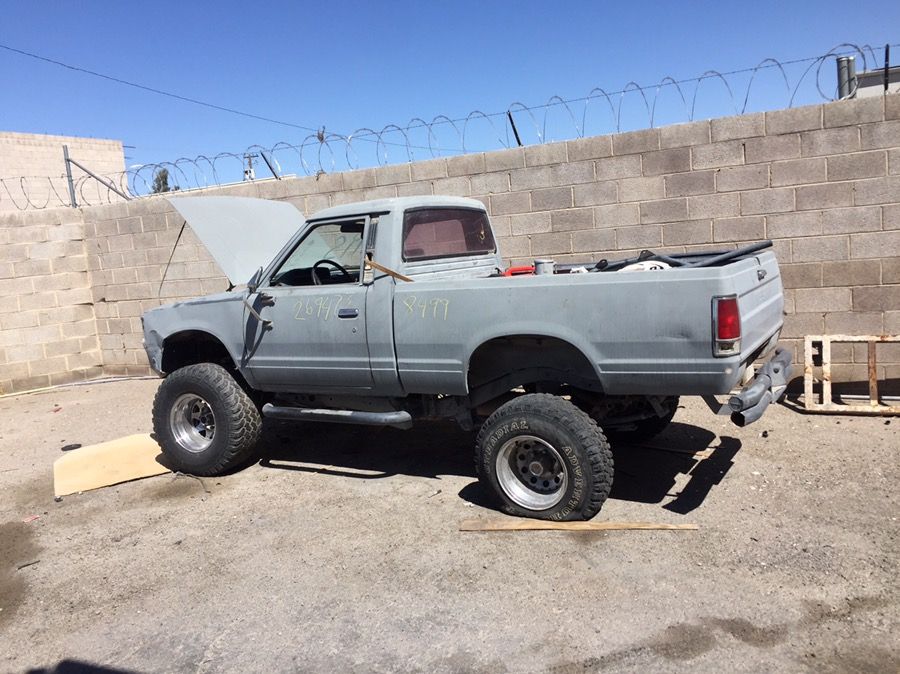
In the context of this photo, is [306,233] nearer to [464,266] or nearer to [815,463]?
[464,266]

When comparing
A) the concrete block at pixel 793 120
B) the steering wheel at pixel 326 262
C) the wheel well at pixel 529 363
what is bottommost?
the wheel well at pixel 529 363

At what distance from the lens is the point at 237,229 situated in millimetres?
5910

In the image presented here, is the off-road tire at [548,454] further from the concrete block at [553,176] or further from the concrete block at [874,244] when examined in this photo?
the concrete block at [874,244]

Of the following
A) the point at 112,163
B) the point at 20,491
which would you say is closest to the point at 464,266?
the point at 20,491

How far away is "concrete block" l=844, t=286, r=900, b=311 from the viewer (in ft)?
20.5

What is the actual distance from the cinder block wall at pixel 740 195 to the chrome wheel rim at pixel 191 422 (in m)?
3.61

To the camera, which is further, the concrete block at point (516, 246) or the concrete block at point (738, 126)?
the concrete block at point (516, 246)

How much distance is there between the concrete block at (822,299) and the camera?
6.42 metres

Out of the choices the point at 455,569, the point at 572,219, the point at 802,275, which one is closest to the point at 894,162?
the point at 802,275

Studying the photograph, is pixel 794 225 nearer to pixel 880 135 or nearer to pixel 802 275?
pixel 802 275

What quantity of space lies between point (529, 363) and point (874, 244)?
12.8ft

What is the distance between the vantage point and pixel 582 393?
4586mm

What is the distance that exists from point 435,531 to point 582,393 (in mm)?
1307

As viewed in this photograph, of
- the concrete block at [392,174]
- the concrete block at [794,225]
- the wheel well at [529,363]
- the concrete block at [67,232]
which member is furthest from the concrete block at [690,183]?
the concrete block at [67,232]
